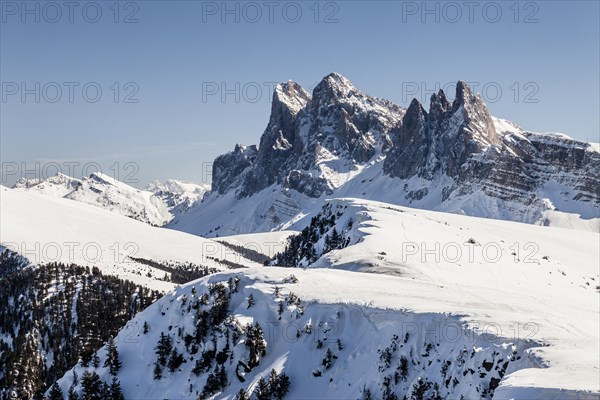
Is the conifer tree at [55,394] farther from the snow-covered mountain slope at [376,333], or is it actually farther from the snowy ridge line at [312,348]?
the snow-covered mountain slope at [376,333]

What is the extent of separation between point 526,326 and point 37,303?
179m

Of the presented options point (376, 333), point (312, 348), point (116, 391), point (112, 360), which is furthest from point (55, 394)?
point (376, 333)

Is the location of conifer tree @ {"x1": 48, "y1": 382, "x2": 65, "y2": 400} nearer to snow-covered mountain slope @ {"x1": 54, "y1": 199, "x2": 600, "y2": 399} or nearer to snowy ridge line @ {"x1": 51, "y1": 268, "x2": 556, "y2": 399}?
snowy ridge line @ {"x1": 51, "y1": 268, "x2": 556, "y2": 399}

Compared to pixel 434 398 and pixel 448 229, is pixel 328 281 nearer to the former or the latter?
pixel 434 398

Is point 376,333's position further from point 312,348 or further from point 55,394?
point 55,394

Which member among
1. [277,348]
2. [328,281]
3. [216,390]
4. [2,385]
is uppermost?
[328,281]

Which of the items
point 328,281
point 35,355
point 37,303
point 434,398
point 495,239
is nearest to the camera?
point 434,398

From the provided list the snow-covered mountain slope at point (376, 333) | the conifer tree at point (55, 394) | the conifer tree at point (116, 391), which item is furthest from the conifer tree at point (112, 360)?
the conifer tree at point (55, 394)

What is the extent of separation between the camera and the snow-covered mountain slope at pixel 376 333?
24844mm

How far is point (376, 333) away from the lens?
33.8 meters

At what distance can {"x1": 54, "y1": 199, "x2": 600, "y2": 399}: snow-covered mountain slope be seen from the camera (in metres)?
24.8

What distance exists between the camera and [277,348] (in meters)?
38.1

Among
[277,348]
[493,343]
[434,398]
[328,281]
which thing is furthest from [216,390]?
[493,343]

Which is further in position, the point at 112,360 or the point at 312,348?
the point at 112,360
